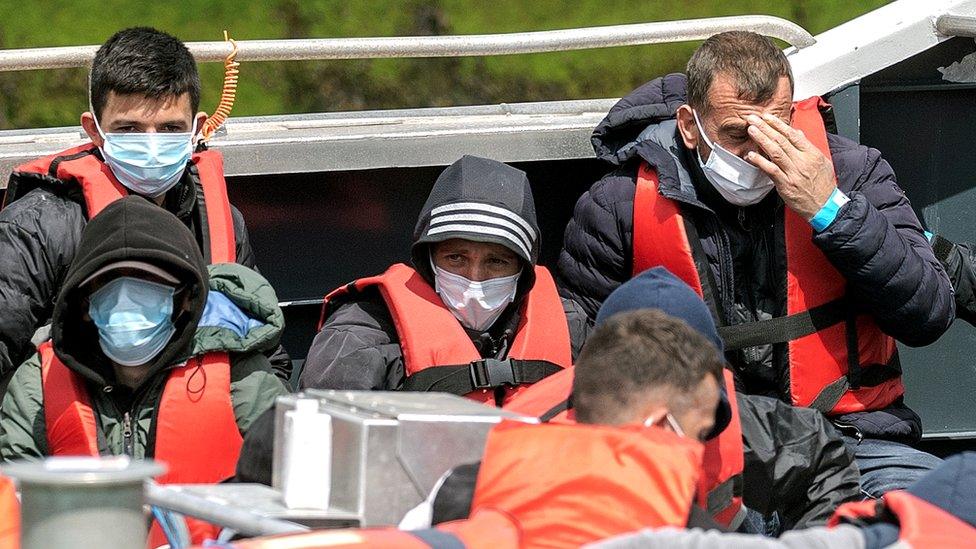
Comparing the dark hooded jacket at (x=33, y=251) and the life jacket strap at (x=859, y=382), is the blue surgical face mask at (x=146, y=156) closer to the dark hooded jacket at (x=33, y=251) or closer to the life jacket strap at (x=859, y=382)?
the dark hooded jacket at (x=33, y=251)

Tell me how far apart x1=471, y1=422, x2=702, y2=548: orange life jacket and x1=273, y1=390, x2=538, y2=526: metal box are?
0.19 meters

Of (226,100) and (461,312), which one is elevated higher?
(226,100)

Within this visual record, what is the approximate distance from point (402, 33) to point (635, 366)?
735cm

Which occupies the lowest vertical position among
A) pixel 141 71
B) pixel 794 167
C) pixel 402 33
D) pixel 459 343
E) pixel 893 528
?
pixel 893 528

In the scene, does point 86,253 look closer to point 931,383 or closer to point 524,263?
point 524,263

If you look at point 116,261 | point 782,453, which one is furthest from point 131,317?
point 782,453

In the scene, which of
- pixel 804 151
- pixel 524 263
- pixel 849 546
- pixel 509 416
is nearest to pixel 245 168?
pixel 524 263

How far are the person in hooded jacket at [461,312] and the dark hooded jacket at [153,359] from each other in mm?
177

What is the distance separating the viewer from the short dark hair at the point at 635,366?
2441 millimetres

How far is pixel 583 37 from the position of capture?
184 inches

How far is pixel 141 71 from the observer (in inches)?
145

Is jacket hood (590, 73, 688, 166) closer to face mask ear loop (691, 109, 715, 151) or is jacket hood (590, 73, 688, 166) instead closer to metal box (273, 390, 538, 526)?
face mask ear loop (691, 109, 715, 151)

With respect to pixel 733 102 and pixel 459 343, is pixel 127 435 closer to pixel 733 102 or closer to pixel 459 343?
pixel 459 343

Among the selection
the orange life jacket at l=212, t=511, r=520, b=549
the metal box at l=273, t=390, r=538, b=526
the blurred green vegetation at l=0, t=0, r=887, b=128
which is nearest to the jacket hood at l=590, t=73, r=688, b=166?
the metal box at l=273, t=390, r=538, b=526
